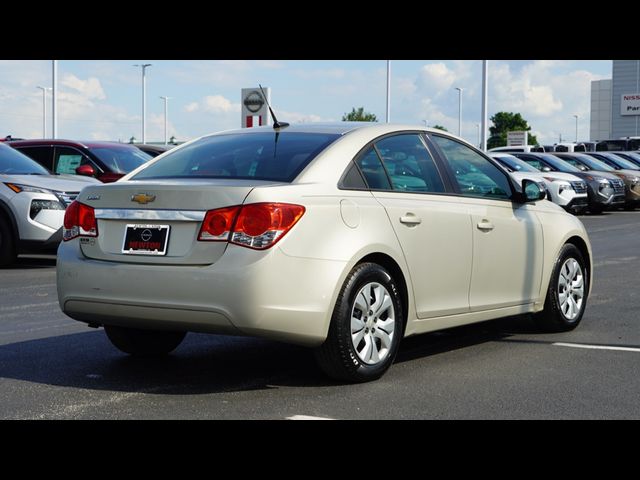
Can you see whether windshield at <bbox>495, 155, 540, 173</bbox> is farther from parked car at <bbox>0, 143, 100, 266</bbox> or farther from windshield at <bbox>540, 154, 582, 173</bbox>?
parked car at <bbox>0, 143, 100, 266</bbox>

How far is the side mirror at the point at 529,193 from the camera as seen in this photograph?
7.96 meters

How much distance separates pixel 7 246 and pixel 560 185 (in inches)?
578

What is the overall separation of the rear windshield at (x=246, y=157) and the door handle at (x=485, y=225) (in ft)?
4.32

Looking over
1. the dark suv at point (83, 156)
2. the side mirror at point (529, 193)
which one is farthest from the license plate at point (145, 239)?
the dark suv at point (83, 156)

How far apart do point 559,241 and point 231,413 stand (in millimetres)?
3699

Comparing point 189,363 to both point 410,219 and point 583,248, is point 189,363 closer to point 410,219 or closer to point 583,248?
point 410,219

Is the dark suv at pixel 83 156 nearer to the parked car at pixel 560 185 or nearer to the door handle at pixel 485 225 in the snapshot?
the door handle at pixel 485 225

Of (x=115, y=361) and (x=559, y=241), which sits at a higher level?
(x=559, y=241)

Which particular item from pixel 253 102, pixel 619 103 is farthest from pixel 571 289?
pixel 619 103
